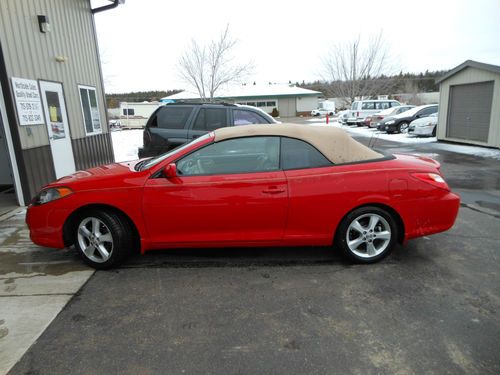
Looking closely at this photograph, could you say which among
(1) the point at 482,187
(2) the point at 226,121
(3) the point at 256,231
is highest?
(2) the point at 226,121

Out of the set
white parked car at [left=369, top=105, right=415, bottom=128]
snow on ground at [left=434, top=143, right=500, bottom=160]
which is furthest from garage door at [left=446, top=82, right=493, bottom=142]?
white parked car at [left=369, top=105, right=415, bottom=128]

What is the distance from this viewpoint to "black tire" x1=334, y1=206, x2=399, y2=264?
373cm

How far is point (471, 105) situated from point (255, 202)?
13.7 meters

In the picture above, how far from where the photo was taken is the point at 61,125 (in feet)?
24.8

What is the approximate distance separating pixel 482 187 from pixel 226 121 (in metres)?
5.54

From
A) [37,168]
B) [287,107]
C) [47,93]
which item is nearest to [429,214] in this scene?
[37,168]

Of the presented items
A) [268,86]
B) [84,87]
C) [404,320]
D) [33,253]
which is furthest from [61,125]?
[268,86]

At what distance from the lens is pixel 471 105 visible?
13.9 meters

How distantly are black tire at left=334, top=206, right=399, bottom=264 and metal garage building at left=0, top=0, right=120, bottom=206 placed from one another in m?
5.49

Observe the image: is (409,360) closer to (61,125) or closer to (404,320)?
(404,320)

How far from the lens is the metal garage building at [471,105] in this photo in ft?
41.1

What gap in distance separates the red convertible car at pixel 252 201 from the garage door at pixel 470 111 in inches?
460

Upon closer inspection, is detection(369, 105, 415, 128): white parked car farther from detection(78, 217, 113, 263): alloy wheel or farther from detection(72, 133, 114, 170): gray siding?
detection(78, 217, 113, 263): alloy wheel

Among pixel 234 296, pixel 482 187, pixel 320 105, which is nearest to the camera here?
pixel 234 296
